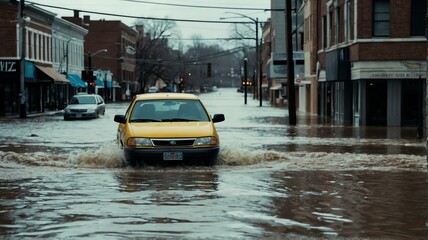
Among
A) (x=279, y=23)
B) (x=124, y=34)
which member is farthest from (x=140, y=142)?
(x=124, y=34)

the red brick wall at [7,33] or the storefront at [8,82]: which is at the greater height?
the red brick wall at [7,33]

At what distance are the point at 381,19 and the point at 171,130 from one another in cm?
2023

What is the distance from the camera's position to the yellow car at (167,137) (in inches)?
565

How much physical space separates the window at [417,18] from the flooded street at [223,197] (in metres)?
13.5

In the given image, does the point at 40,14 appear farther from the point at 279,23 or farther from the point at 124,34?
the point at 124,34

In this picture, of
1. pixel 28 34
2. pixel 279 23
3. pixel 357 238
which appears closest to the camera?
pixel 357 238

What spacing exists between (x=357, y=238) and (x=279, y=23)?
225 ft

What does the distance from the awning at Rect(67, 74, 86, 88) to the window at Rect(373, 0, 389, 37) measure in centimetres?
4182

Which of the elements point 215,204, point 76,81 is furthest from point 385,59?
point 76,81

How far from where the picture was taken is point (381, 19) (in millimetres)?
32469

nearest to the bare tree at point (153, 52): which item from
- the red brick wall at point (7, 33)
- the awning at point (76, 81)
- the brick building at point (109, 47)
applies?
the brick building at point (109, 47)

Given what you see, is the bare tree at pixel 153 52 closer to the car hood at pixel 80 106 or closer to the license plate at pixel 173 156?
the car hood at pixel 80 106

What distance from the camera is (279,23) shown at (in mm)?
75688

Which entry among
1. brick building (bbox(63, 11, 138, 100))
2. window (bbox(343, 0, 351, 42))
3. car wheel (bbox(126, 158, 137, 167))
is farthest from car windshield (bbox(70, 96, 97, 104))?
brick building (bbox(63, 11, 138, 100))
